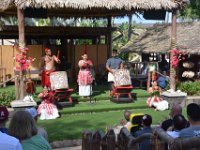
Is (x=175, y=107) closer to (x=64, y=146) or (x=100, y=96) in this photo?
(x=64, y=146)

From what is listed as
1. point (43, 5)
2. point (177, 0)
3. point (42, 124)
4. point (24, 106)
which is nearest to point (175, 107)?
point (42, 124)

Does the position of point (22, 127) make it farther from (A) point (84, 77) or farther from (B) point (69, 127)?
(A) point (84, 77)

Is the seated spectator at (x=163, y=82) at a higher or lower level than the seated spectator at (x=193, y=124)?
lower

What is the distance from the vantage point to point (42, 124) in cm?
1084

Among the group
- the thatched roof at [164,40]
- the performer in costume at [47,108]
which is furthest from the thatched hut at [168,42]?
the performer in costume at [47,108]

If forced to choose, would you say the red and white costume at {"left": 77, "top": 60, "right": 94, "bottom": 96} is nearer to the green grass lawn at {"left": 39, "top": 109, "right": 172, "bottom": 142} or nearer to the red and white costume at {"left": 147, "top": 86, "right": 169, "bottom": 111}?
the green grass lawn at {"left": 39, "top": 109, "right": 172, "bottom": 142}

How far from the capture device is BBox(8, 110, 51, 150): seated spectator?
4262 millimetres

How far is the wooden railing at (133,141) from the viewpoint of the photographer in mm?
4324

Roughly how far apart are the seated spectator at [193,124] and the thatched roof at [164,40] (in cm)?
1249

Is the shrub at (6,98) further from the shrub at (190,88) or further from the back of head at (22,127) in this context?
the back of head at (22,127)

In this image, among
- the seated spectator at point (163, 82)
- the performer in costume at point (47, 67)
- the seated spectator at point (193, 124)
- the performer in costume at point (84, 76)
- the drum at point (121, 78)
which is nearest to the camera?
the seated spectator at point (193, 124)

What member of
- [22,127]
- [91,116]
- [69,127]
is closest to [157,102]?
[91,116]

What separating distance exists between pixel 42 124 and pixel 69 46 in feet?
28.1

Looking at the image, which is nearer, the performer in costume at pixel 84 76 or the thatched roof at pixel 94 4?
the thatched roof at pixel 94 4
